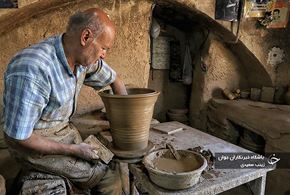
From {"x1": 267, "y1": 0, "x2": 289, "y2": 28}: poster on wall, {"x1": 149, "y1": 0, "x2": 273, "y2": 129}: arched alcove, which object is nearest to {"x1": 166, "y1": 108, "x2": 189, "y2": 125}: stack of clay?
{"x1": 149, "y1": 0, "x2": 273, "y2": 129}: arched alcove

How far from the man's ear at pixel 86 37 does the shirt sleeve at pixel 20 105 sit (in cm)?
30

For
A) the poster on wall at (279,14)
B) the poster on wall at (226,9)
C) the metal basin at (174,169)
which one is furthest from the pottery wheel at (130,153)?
the poster on wall at (279,14)

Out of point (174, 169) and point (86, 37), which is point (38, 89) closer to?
point (86, 37)

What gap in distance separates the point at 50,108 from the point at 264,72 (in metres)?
2.44

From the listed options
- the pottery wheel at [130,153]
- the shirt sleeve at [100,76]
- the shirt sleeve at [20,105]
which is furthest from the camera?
the shirt sleeve at [100,76]

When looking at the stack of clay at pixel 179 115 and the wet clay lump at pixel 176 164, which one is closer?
the wet clay lump at pixel 176 164

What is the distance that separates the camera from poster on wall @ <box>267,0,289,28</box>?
9.48ft

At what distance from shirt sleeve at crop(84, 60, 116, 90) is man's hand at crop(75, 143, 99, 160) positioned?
19.9 inches

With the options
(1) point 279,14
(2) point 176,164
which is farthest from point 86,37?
(1) point 279,14

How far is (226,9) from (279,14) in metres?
0.59

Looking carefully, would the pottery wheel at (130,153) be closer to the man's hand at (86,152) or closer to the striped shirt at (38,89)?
the man's hand at (86,152)

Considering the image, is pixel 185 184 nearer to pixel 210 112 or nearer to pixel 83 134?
pixel 83 134

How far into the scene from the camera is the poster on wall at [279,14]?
2.89 meters

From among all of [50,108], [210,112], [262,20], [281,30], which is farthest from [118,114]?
[281,30]
